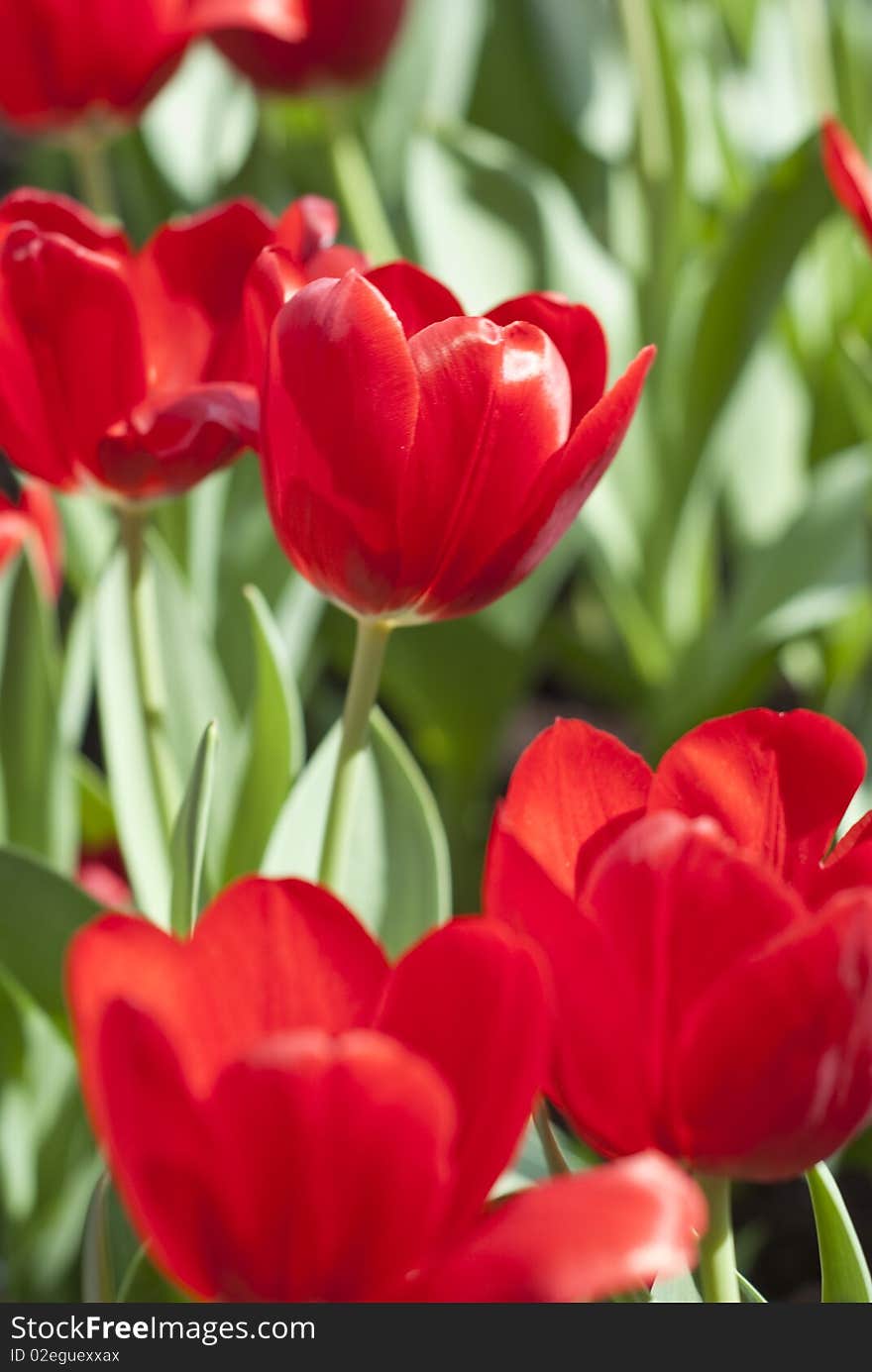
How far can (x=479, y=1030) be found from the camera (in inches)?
12.1

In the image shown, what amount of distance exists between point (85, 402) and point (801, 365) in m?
0.89

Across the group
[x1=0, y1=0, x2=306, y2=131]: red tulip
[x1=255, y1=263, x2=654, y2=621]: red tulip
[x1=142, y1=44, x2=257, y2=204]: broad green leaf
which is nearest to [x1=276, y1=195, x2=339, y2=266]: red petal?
[x1=255, y1=263, x2=654, y2=621]: red tulip

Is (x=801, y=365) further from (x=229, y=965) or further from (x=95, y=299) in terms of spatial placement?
(x=229, y=965)

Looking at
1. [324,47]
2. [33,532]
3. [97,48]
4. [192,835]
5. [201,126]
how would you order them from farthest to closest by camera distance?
[201,126]
[324,47]
[97,48]
[33,532]
[192,835]

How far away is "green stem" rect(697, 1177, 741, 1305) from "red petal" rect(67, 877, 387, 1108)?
0.08 m

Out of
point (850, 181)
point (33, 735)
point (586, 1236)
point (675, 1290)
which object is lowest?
point (33, 735)

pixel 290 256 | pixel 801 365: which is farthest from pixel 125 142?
pixel 290 256

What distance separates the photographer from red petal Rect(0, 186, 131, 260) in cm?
53

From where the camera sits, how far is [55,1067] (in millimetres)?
813

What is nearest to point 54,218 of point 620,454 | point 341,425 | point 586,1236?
point 341,425

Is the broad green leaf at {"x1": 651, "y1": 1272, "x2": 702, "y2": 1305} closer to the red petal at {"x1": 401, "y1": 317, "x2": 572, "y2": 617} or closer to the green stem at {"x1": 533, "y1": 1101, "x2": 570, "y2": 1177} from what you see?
the green stem at {"x1": 533, "y1": 1101, "x2": 570, "y2": 1177}

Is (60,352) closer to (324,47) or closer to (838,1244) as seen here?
(838,1244)

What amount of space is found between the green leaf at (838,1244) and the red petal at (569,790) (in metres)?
0.11

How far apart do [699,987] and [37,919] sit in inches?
14.3
